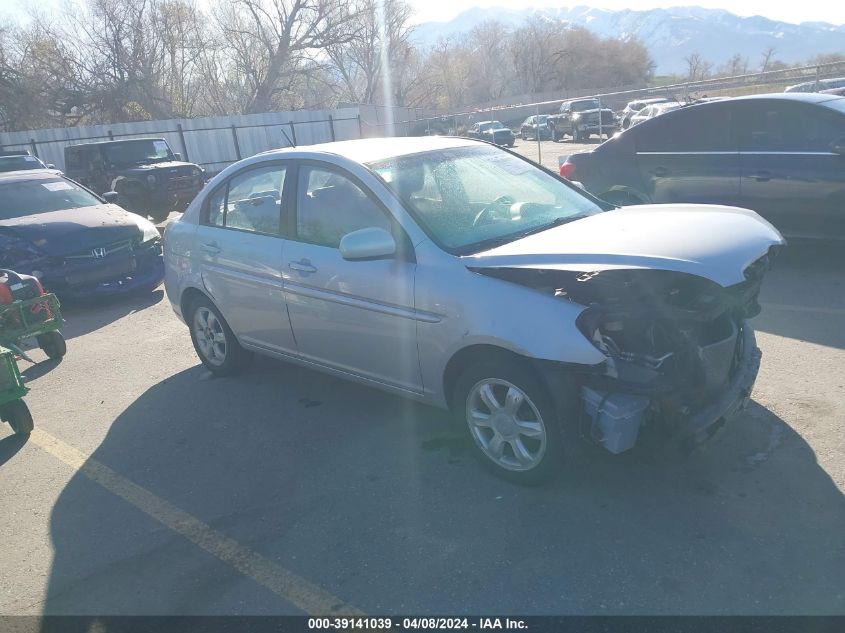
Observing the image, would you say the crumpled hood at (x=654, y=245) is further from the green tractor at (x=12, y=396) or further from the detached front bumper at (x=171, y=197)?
the detached front bumper at (x=171, y=197)

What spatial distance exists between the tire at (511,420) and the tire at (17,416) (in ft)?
10.4

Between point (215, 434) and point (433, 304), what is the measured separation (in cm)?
197

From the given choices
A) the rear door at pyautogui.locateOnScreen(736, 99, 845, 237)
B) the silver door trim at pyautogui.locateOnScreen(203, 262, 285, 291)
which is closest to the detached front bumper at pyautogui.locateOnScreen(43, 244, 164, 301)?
the silver door trim at pyautogui.locateOnScreen(203, 262, 285, 291)

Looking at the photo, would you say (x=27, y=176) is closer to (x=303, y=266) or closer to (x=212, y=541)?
(x=303, y=266)

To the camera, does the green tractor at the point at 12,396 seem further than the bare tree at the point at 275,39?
No

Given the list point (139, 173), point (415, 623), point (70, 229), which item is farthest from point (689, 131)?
point (139, 173)

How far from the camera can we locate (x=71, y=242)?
8438mm

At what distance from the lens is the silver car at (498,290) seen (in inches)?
122

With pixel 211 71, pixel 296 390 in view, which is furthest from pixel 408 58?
pixel 296 390

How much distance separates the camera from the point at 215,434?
15.0ft

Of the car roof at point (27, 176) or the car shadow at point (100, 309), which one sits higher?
the car roof at point (27, 176)

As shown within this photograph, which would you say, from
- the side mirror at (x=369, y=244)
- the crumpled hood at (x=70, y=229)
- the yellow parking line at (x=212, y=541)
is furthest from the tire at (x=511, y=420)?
the crumpled hood at (x=70, y=229)

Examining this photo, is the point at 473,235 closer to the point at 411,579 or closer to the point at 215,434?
the point at 411,579

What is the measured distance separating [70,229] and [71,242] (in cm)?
23
